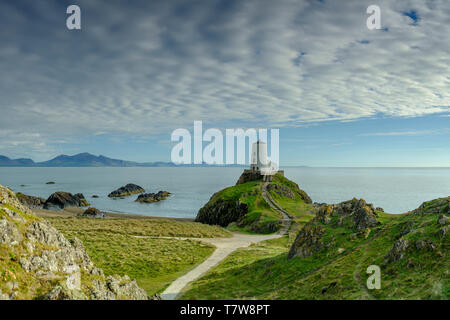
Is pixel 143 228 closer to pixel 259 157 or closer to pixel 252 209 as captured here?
pixel 252 209

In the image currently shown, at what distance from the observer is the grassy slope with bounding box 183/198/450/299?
18641mm

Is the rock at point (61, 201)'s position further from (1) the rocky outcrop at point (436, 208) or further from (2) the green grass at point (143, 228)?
(1) the rocky outcrop at point (436, 208)

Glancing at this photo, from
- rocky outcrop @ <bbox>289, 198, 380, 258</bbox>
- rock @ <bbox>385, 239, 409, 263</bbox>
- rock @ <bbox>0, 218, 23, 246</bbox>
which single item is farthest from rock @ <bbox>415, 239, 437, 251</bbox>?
rock @ <bbox>0, 218, 23, 246</bbox>

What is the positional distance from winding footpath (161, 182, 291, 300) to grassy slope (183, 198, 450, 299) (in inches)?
79.3

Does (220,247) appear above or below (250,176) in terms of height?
below

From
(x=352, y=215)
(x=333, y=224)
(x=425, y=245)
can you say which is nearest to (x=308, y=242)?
(x=333, y=224)

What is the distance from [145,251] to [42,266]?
37577 millimetres

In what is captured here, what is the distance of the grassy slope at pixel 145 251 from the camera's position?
40406 millimetres

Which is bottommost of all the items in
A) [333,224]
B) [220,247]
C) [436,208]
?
[220,247]

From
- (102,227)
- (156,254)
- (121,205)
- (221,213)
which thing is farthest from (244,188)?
(121,205)

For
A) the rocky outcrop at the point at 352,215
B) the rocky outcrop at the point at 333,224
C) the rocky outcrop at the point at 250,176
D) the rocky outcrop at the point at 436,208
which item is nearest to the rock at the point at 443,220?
the rocky outcrop at the point at 436,208

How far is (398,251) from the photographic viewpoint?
22438mm
